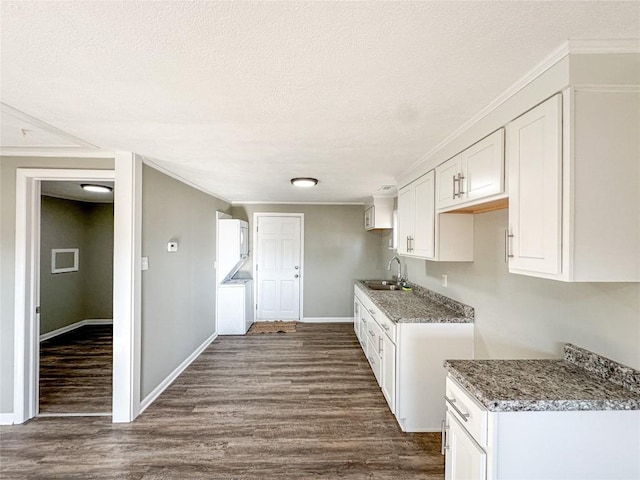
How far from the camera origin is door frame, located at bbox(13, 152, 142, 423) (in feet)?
8.26

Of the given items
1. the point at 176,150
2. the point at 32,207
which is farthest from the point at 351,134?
the point at 32,207

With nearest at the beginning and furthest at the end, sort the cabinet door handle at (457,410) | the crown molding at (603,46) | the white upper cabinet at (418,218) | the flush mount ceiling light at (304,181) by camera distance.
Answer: the crown molding at (603,46)
the cabinet door handle at (457,410)
the white upper cabinet at (418,218)
the flush mount ceiling light at (304,181)

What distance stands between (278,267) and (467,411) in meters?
4.73

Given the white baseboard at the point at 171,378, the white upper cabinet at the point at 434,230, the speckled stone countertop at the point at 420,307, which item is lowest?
the white baseboard at the point at 171,378

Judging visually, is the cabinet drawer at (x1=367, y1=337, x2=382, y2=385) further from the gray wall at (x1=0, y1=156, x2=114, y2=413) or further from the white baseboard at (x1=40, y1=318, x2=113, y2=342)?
A: the white baseboard at (x1=40, y1=318, x2=113, y2=342)

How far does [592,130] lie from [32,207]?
153 inches

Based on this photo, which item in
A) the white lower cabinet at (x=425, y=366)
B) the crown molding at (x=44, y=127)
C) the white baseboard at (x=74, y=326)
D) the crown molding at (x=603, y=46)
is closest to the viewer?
the crown molding at (x=603, y=46)

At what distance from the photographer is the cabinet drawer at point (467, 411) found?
4.09 feet

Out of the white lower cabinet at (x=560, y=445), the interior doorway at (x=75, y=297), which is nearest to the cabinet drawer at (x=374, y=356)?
the white lower cabinet at (x=560, y=445)

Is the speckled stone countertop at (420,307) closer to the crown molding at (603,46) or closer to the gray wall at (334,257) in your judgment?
the crown molding at (603,46)

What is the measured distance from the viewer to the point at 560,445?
4.02 ft

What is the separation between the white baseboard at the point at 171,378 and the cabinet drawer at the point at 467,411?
272 cm

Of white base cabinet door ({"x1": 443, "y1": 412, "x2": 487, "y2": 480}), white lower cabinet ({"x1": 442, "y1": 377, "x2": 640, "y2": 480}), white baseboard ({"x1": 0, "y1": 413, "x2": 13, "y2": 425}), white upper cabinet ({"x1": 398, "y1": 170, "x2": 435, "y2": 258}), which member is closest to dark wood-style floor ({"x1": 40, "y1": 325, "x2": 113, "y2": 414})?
white baseboard ({"x1": 0, "y1": 413, "x2": 13, "y2": 425})

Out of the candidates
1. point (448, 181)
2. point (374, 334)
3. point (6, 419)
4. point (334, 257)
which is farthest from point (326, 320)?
point (6, 419)
